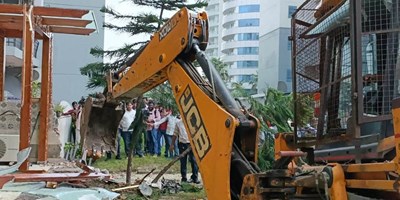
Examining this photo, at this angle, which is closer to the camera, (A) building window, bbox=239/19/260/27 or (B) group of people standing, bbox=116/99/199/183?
(B) group of people standing, bbox=116/99/199/183

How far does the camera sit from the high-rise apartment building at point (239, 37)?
8056cm

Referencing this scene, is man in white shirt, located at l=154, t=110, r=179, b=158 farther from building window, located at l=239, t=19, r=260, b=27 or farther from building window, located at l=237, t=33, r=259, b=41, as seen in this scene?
building window, located at l=239, t=19, r=260, b=27

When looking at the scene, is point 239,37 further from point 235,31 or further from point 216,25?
point 216,25

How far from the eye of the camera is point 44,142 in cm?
911

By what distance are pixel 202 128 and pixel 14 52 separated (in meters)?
16.1

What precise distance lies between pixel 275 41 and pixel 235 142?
48.4 meters

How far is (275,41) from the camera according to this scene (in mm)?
Answer: 51531

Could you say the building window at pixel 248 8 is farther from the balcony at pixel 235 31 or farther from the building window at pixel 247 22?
the balcony at pixel 235 31

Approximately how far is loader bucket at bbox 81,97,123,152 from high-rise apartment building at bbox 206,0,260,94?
69.5m

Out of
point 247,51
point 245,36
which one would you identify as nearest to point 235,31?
point 245,36

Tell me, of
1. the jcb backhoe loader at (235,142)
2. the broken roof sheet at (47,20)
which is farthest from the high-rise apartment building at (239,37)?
the jcb backhoe loader at (235,142)

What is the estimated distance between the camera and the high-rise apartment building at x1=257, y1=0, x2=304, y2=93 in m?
49.1

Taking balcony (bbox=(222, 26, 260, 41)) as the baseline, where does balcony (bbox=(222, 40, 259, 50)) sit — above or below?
below

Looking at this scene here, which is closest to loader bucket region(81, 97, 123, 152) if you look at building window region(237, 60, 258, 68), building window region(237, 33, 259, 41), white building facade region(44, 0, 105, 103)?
white building facade region(44, 0, 105, 103)
